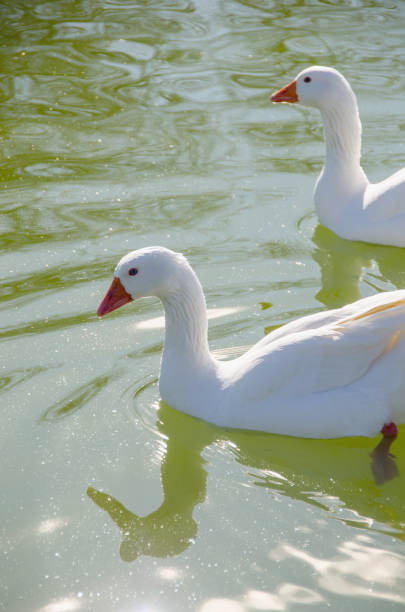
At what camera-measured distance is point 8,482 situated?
4.91m

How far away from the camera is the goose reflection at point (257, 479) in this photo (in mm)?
4504

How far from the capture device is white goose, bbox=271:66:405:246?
736 cm

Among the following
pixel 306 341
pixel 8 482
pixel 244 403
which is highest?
pixel 306 341

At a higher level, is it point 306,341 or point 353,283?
point 306,341

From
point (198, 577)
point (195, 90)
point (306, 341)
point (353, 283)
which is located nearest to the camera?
point (198, 577)

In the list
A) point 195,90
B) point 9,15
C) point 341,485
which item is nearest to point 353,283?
point 341,485

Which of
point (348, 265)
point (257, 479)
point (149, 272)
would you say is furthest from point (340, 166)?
point (257, 479)

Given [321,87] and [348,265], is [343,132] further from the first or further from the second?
[348,265]

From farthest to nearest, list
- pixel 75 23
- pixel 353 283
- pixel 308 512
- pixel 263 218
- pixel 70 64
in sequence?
pixel 75 23 → pixel 70 64 → pixel 263 218 → pixel 353 283 → pixel 308 512

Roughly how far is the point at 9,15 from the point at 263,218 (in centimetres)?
733

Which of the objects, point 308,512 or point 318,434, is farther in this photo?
point 318,434

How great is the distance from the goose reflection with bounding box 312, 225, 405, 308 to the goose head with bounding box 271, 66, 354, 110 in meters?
1.10

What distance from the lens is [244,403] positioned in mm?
4965

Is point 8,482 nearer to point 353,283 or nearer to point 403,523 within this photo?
point 403,523
